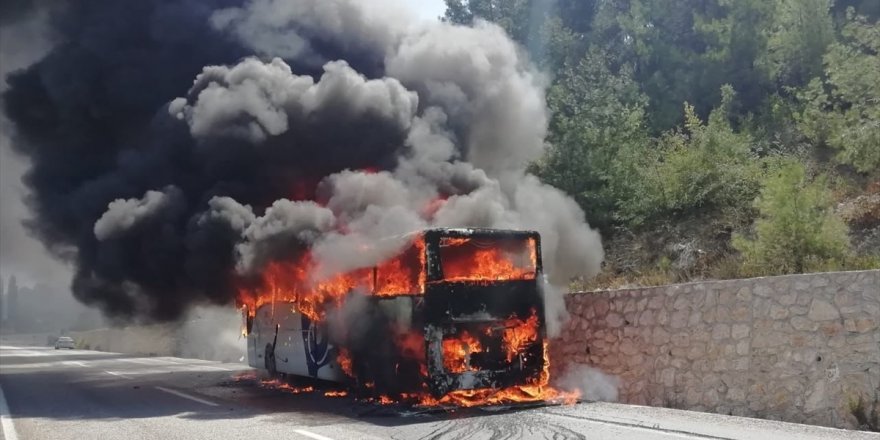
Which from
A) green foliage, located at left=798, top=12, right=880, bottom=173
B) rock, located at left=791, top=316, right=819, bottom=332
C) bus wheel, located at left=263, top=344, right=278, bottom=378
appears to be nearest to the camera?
rock, located at left=791, top=316, right=819, bottom=332

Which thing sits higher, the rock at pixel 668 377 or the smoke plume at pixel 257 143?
the smoke plume at pixel 257 143

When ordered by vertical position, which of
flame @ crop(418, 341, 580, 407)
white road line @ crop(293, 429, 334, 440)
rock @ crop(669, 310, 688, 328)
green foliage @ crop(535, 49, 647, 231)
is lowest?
white road line @ crop(293, 429, 334, 440)

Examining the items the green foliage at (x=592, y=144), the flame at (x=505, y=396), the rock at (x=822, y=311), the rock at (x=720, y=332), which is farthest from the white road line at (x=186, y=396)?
the green foliage at (x=592, y=144)

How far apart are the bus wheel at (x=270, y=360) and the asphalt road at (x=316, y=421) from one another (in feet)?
4.92

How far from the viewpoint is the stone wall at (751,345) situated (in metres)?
7.90

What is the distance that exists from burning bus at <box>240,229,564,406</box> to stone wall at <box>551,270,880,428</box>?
1.44 metres

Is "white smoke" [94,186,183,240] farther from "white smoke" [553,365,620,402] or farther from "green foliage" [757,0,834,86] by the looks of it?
"green foliage" [757,0,834,86]

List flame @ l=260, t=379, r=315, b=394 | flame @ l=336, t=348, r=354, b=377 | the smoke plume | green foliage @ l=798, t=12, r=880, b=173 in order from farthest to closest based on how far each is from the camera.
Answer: the smoke plume, green foliage @ l=798, t=12, r=880, b=173, flame @ l=260, t=379, r=315, b=394, flame @ l=336, t=348, r=354, b=377

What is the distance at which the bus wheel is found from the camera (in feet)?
51.9

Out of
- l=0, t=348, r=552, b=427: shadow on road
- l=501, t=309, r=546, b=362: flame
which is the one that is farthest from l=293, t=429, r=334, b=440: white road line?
l=501, t=309, r=546, b=362: flame

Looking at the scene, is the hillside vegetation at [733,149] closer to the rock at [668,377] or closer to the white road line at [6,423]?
the rock at [668,377]

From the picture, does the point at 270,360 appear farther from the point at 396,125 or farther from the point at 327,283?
the point at 396,125

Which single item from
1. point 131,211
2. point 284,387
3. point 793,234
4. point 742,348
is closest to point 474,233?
point 742,348

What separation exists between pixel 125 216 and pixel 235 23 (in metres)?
6.82
